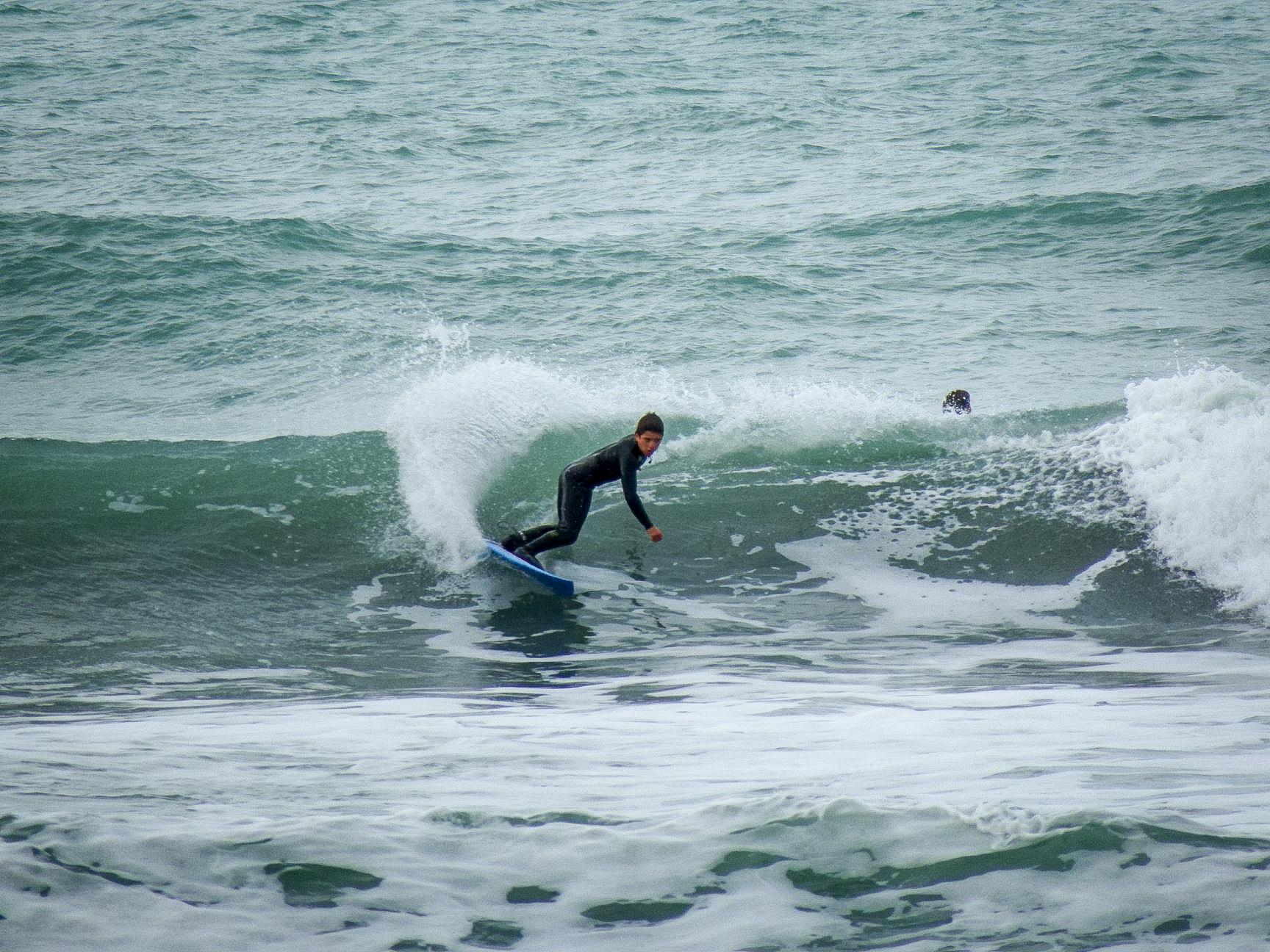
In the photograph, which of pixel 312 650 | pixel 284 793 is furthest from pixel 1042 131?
pixel 284 793

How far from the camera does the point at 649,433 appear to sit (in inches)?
340

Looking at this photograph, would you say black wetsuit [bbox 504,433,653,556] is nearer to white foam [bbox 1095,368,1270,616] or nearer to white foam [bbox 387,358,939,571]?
white foam [bbox 387,358,939,571]

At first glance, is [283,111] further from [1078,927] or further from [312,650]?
[1078,927]

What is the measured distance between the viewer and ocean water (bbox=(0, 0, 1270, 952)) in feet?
9.71

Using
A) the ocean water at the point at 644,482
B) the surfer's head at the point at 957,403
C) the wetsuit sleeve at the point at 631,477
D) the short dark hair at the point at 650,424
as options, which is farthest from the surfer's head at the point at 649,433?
the surfer's head at the point at 957,403

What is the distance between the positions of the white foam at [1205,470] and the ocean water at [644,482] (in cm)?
5

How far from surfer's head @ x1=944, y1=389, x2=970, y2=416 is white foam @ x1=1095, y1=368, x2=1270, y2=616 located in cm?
139

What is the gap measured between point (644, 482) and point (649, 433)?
104 inches

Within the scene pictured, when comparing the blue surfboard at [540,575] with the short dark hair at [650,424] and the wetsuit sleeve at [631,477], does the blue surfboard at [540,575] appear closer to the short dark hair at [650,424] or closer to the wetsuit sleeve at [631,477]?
the wetsuit sleeve at [631,477]

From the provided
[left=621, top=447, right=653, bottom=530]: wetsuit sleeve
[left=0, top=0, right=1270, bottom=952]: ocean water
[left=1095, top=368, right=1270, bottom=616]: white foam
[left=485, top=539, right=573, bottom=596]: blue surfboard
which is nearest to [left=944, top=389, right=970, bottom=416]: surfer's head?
[left=0, top=0, right=1270, bottom=952]: ocean water

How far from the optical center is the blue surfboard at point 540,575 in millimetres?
8633

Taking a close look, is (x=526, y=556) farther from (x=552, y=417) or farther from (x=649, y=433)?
(x=552, y=417)

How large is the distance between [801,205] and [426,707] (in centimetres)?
1600

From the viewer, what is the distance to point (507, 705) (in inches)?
240
